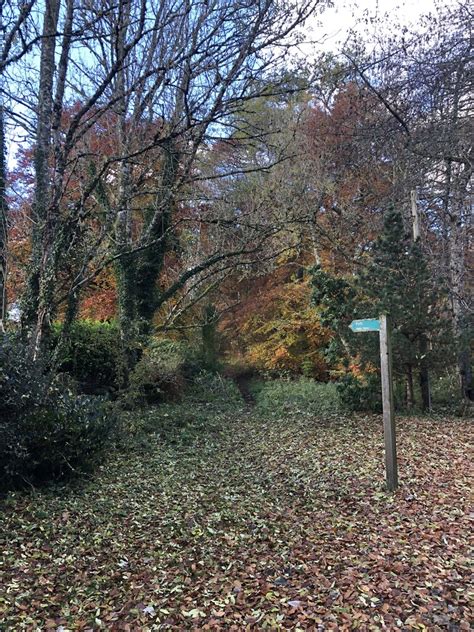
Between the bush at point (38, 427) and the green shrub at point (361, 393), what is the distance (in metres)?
4.91

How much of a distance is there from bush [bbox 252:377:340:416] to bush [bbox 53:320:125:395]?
3.03 metres

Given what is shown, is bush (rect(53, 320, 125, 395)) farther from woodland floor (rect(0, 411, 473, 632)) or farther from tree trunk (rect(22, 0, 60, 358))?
woodland floor (rect(0, 411, 473, 632))

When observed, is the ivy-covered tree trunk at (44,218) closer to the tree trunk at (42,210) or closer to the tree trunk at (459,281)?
the tree trunk at (42,210)

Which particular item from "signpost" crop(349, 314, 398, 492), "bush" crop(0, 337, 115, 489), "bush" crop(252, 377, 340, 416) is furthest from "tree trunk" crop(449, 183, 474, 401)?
"bush" crop(0, 337, 115, 489)

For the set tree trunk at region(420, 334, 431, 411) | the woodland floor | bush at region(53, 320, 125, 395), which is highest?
bush at region(53, 320, 125, 395)

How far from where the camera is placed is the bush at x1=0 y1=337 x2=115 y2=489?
4.09 m

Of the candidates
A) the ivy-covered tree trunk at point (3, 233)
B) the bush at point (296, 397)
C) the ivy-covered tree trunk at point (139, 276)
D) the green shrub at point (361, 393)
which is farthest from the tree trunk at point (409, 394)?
the ivy-covered tree trunk at point (3, 233)

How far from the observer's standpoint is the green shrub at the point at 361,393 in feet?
27.4

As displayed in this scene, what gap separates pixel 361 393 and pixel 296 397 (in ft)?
8.40

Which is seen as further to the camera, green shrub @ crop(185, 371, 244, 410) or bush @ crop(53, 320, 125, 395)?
green shrub @ crop(185, 371, 244, 410)

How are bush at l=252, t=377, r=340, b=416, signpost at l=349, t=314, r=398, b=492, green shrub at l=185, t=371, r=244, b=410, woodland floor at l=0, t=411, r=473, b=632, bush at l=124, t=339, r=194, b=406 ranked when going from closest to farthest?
woodland floor at l=0, t=411, r=473, b=632
signpost at l=349, t=314, r=398, b=492
bush at l=124, t=339, r=194, b=406
bush at l=252, t=377, r=340, b=416
green shrub at l=185, t=371, r=244, b=410

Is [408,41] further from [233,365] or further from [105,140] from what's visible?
[233,365]

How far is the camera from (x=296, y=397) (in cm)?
1078

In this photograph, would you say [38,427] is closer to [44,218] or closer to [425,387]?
[44,218]
